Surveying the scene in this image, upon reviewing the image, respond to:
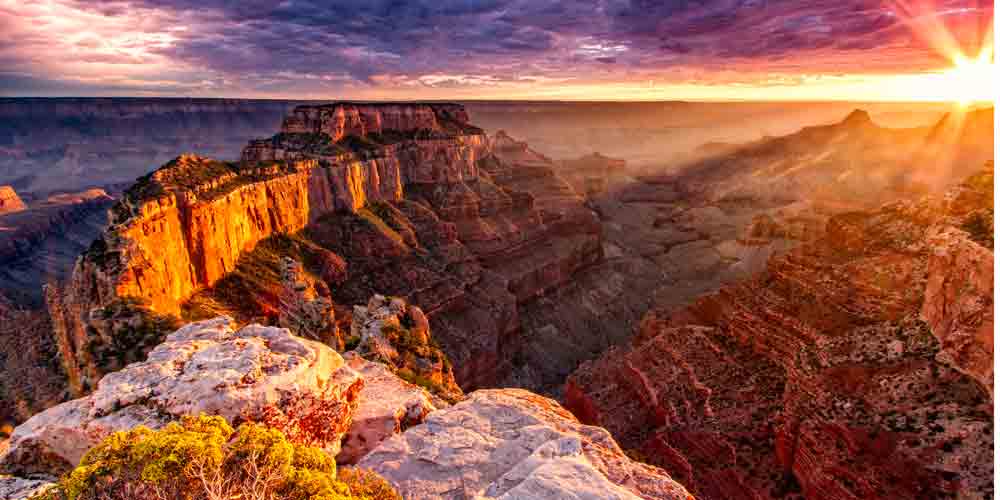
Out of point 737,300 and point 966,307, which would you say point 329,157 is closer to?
point 737,300

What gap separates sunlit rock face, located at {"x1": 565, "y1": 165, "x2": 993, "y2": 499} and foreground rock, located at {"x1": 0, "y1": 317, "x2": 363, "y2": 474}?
81.1ft

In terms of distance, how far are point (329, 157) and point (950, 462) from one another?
229 feet

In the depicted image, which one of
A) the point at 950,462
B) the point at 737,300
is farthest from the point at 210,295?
the point at 950,462

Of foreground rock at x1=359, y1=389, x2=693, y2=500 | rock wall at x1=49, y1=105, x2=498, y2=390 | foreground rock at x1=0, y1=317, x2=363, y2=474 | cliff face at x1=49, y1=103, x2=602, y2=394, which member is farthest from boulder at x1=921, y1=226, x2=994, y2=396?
rock wall at x1=49, y1=105, x2=498, y2=390

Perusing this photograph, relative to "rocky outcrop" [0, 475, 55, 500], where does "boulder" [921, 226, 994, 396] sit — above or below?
below

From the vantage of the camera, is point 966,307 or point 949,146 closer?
point 966,307

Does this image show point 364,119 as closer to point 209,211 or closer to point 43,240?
point 209,211

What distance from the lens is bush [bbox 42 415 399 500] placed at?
9.30m

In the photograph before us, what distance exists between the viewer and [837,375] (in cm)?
3102

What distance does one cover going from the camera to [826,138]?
197750 mm

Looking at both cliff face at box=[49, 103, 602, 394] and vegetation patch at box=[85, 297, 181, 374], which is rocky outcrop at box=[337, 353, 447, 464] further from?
cliff face at box=[49, 103, 602, 394]

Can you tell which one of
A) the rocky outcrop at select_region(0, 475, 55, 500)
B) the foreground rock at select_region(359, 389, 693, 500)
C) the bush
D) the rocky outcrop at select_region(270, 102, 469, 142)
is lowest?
the foreground rock at select_region(359, 389, 693, 500)

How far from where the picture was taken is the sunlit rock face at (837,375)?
2555 cm

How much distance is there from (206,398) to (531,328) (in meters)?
64.7
